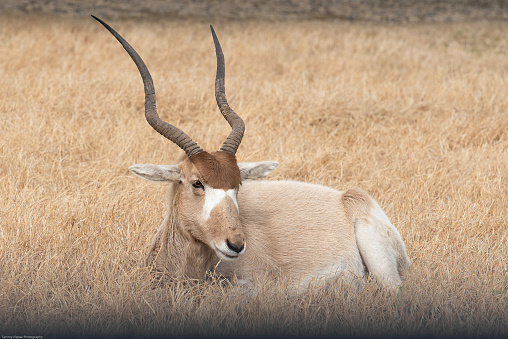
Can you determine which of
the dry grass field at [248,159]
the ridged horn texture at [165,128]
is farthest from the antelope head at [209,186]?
the dry grass field at [248,159]

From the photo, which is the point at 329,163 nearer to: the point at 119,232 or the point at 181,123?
the point at 181,123

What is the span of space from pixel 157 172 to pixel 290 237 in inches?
52.4

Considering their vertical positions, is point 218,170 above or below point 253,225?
above

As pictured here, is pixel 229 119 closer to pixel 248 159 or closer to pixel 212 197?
pixel 212 197

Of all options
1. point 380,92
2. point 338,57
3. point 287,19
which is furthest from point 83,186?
point 287,19

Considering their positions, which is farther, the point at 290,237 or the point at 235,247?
the point at 290,237

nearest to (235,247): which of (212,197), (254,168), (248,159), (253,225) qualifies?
(212,197)

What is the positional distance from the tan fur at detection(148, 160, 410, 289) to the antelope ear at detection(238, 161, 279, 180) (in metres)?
0.39

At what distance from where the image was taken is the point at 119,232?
18.3ft

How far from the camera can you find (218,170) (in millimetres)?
4375

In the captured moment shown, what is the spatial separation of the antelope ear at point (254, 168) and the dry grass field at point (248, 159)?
0.87 meters

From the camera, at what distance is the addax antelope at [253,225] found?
4391mm

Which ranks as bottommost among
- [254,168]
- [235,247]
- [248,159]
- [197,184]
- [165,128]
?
[235,247]

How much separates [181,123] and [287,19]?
11043 mm
